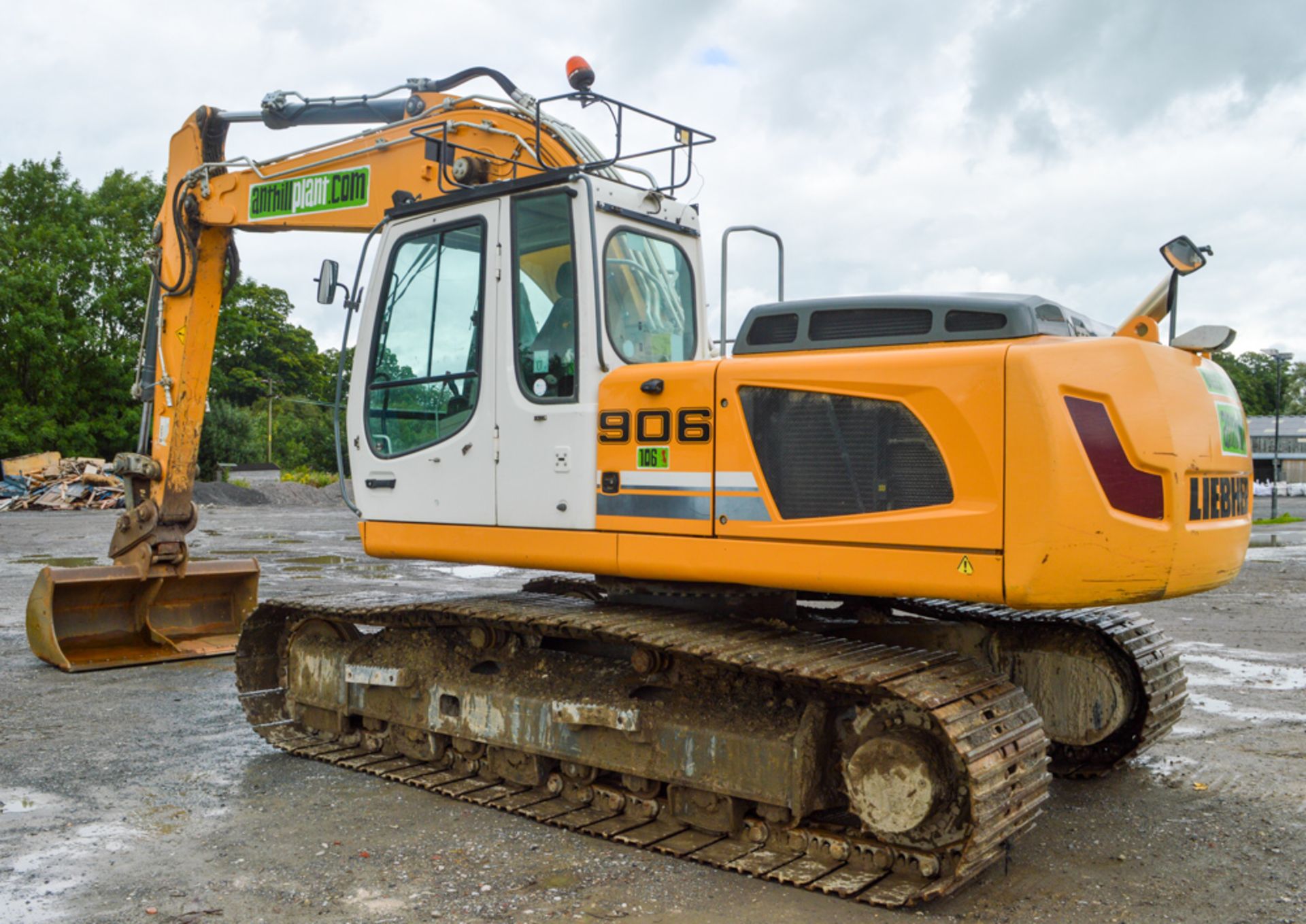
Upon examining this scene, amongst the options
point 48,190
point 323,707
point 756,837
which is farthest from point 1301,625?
point 48,190

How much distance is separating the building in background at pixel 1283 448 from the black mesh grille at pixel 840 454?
84.6 meters

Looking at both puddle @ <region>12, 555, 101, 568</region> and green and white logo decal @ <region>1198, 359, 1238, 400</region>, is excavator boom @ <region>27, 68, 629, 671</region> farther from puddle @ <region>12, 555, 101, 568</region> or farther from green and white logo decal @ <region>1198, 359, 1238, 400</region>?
puddle @ <region>12, 555, 101, 568</region>

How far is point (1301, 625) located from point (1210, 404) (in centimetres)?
791

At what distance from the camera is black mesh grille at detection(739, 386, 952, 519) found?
4.14 m

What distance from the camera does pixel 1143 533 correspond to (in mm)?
3977

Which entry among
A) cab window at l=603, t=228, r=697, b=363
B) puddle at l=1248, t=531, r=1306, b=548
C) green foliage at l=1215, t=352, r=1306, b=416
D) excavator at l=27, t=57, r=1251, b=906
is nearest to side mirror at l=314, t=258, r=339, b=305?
excavator at l=27, t=57, r=1251, b=906

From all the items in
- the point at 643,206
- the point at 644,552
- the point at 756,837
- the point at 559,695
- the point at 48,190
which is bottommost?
the point at 756,837

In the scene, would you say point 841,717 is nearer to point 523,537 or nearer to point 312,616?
point 523,537

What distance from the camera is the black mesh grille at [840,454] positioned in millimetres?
4137

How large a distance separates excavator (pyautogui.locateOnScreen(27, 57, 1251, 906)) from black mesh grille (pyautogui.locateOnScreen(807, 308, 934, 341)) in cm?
1

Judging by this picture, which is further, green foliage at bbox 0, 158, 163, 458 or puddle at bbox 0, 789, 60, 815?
green foliage at bbox 0, 158, 163, 458

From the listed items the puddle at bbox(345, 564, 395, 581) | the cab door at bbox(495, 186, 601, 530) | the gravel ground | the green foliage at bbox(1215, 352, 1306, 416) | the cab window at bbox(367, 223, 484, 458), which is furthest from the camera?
the green foliage at bbox(1215, 352, 1306, 416)

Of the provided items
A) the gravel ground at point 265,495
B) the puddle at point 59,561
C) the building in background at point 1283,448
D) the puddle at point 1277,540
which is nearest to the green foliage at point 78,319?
the gravel ground at point 265,495

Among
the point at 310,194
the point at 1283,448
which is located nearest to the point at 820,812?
the point at 310,194
